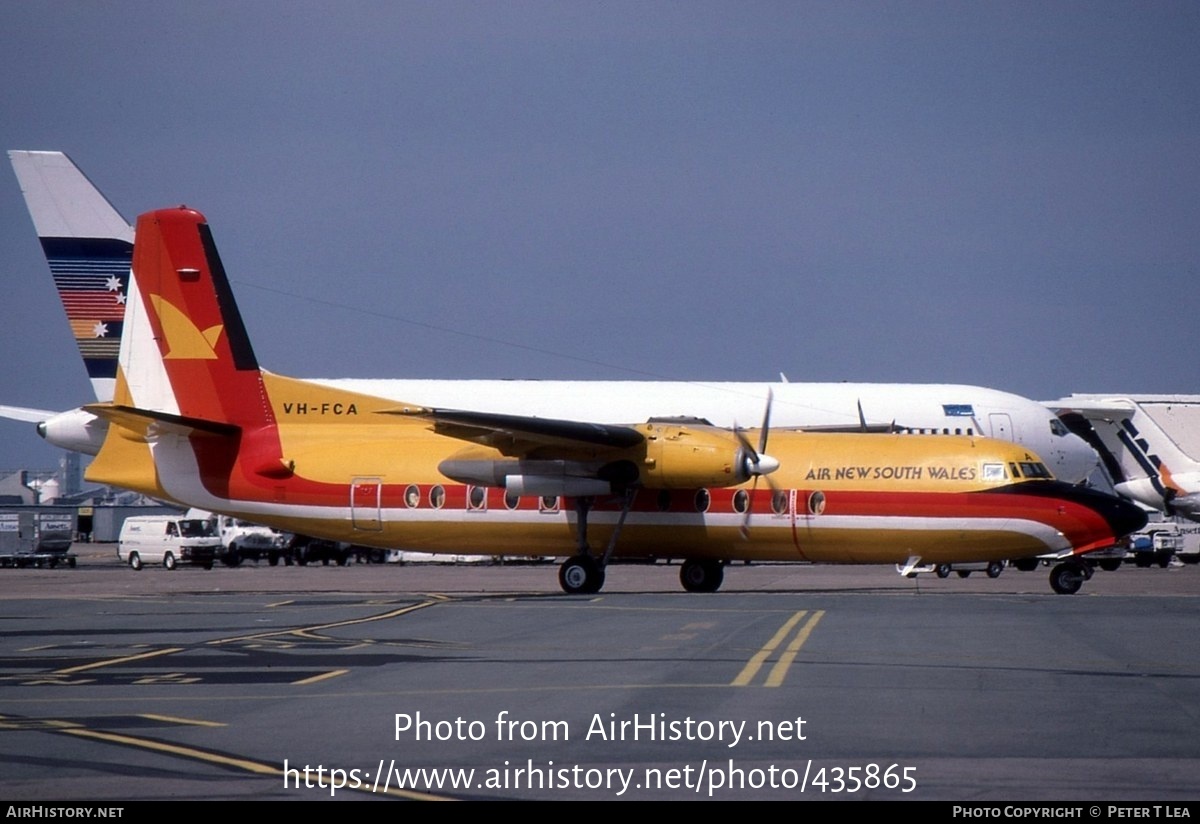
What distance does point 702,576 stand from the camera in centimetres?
3406

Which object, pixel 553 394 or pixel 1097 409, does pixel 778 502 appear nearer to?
pixel 553 394

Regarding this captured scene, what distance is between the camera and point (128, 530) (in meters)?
60.0

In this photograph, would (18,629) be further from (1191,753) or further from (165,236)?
(1191,753)

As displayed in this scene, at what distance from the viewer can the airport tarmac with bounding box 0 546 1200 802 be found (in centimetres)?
937

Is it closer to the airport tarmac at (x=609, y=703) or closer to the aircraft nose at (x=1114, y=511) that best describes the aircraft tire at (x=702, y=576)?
the airport tarmac at (x=609, y=703)

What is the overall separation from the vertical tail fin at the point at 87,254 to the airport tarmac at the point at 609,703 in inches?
824

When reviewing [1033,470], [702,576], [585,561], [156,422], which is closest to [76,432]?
[156,422]

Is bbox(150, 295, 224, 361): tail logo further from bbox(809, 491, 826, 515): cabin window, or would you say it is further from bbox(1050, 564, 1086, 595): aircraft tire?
bbox(1050, 564, 1086, 595): aircraft tire

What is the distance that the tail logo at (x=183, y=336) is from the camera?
35312mm

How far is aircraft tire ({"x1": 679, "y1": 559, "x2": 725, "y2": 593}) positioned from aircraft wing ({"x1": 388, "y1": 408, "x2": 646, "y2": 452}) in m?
4.11

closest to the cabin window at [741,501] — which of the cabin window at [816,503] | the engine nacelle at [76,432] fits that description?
the cabin window at [816,503]

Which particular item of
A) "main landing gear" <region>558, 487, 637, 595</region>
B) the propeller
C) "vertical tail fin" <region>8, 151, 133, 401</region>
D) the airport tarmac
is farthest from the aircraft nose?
"vertical tail fin" <region>8, 151, 133, 401</region>

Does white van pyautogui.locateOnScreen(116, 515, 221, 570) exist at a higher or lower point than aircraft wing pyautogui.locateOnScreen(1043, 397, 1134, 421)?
lower
